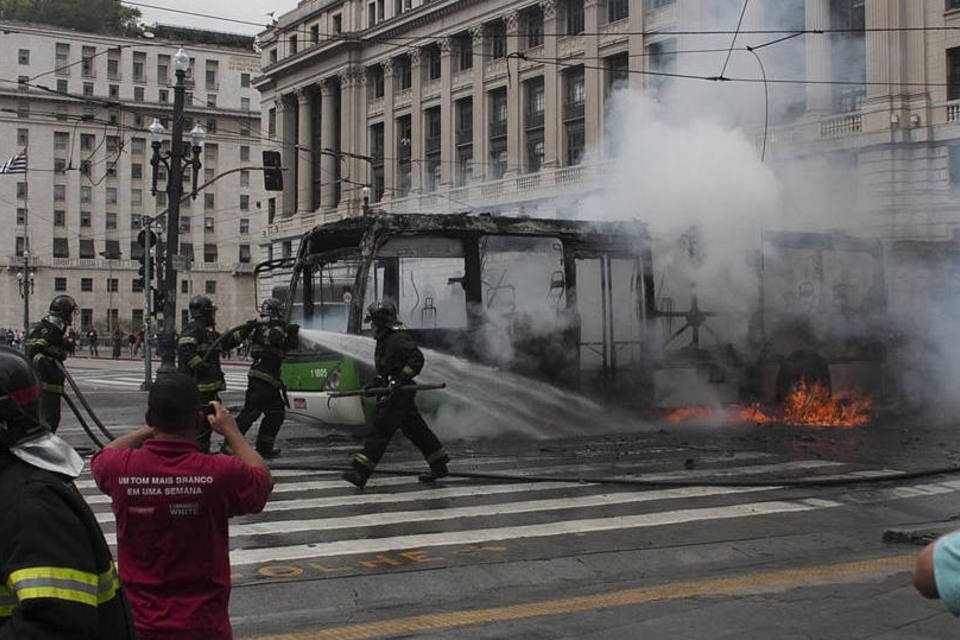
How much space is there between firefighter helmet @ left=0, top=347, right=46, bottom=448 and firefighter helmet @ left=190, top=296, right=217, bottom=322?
8707 millimetres

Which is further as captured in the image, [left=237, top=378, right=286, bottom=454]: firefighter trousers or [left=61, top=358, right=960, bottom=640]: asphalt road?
[left=237, top=378, right=286, bottom=454]: firefighter trousers

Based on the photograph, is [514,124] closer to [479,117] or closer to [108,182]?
[479,117]

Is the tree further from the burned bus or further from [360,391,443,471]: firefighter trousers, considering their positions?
[360,391,443,471]: firefighter trousers

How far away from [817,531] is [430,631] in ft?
12.2

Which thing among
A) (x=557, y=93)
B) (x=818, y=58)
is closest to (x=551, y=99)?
(x=557, y=93)

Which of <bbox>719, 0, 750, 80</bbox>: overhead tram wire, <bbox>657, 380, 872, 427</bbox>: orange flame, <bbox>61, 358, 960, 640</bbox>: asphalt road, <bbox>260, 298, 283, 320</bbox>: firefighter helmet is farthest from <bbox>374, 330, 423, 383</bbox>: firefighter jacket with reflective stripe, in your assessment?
<bbox>719, 0, 750, 80</bbox>: overhead tram wire

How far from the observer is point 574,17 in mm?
45750

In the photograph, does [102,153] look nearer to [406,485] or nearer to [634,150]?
[634,150]

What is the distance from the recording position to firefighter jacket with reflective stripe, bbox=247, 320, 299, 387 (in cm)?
1080

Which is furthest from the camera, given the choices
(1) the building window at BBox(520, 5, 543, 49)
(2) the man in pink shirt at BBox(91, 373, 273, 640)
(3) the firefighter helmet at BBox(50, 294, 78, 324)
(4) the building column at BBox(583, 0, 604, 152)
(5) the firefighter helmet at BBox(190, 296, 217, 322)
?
(1) the building window at BBox(520, 5, 543, 49)

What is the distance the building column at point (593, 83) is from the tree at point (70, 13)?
62.3 metres

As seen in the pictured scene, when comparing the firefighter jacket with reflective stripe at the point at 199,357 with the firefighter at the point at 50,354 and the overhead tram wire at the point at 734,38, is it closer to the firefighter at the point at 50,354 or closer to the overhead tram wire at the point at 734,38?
the firefighter at the point at 50,354

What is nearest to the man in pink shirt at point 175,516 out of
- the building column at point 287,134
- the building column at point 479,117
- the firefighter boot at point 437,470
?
the firefighter boot at point 437,470

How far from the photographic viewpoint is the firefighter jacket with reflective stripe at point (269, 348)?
10797 mm
